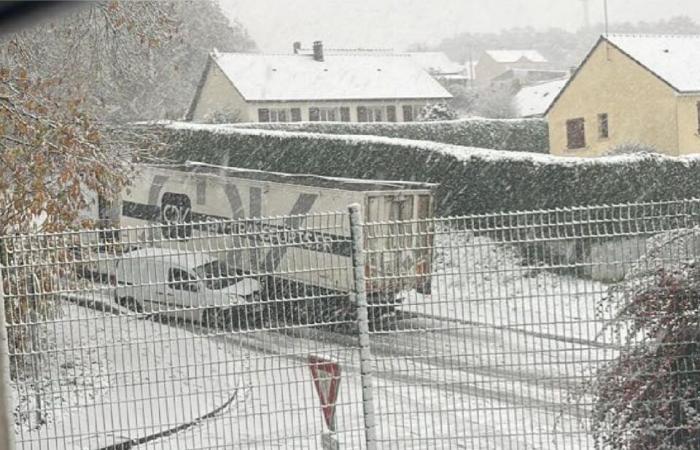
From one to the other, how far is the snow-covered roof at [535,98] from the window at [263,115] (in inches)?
633

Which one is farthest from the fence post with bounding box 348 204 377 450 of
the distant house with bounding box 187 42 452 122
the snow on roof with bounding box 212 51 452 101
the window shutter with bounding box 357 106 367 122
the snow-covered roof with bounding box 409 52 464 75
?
the snow-covered roof with bounding box 409 52 464 75

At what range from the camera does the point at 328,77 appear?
57094 mm

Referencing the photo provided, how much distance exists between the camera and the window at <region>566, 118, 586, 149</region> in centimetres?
4194

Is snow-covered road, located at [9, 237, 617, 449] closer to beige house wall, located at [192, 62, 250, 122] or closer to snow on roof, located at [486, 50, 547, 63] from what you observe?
beige house wall, located at [192, 62, 250, 122]

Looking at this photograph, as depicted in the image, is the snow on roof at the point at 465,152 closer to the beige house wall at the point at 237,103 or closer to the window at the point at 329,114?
the beige house wall at the point at 237,103

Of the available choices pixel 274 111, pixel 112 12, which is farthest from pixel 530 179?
pixel 274 111

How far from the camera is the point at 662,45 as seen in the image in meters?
41.0

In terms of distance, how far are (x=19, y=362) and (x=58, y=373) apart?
0.39 metres

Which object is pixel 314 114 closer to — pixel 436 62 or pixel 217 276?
pixel 217 276

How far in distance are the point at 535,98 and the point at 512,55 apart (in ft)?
210

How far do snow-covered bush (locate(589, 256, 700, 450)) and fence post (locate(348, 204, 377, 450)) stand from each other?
145 cm

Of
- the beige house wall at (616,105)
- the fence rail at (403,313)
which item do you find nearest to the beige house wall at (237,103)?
the beige house wall at (616,105)

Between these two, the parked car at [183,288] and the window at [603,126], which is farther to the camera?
the window at [603,126]

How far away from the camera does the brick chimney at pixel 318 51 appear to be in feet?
193
